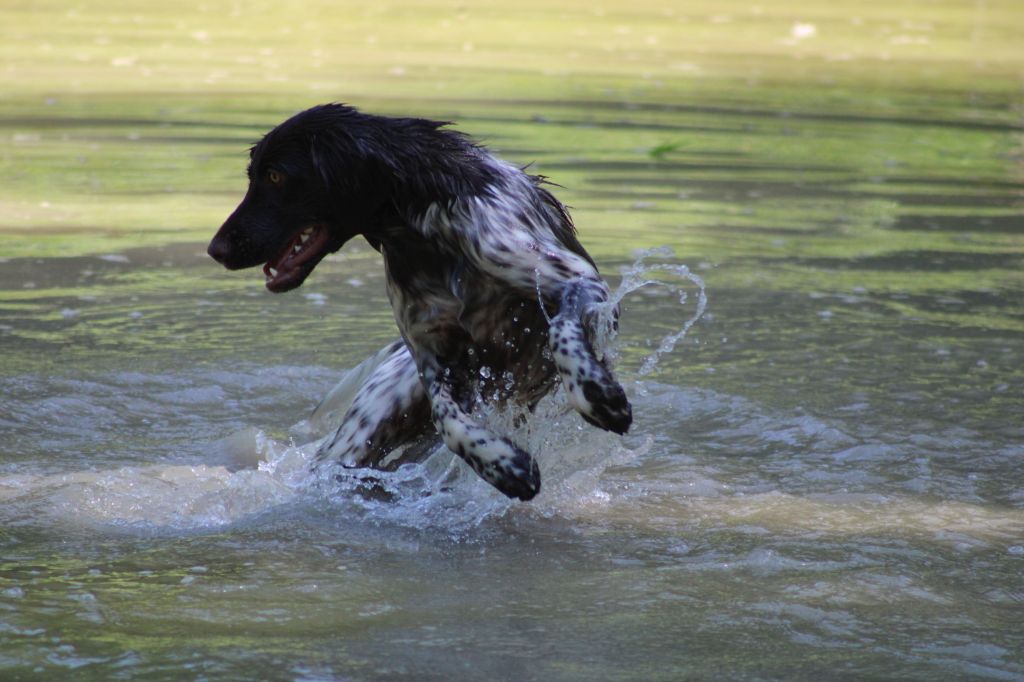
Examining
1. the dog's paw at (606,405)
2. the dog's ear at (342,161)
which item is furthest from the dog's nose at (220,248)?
the dog's paw at (606,405)

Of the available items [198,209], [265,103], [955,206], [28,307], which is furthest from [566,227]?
[265,103]

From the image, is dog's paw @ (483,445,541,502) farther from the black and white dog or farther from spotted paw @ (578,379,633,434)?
spotted paw @ (578,379,633,434)

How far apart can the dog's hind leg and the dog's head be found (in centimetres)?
65

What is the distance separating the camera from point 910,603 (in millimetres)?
3973

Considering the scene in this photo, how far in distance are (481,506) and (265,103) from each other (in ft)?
30.1

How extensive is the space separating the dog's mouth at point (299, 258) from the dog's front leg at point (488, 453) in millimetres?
528

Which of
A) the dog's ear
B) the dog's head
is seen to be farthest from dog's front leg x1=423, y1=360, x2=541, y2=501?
the dog's ear

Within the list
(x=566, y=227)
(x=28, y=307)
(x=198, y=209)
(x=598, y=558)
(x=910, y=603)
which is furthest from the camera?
(x=198, y=209)

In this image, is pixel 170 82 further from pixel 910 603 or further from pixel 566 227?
pixel 910 603

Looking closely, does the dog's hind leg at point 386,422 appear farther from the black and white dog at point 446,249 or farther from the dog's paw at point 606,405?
the dog's paw at point 606,405

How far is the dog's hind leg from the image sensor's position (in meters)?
4.99

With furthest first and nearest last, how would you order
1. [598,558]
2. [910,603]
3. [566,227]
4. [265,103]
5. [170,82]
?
[170,82] < [265,103] < [566,227] < [598,558] < [910,603]

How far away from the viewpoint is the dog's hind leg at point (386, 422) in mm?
4988

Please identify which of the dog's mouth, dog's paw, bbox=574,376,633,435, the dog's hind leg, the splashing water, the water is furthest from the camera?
the dog's hind leg
